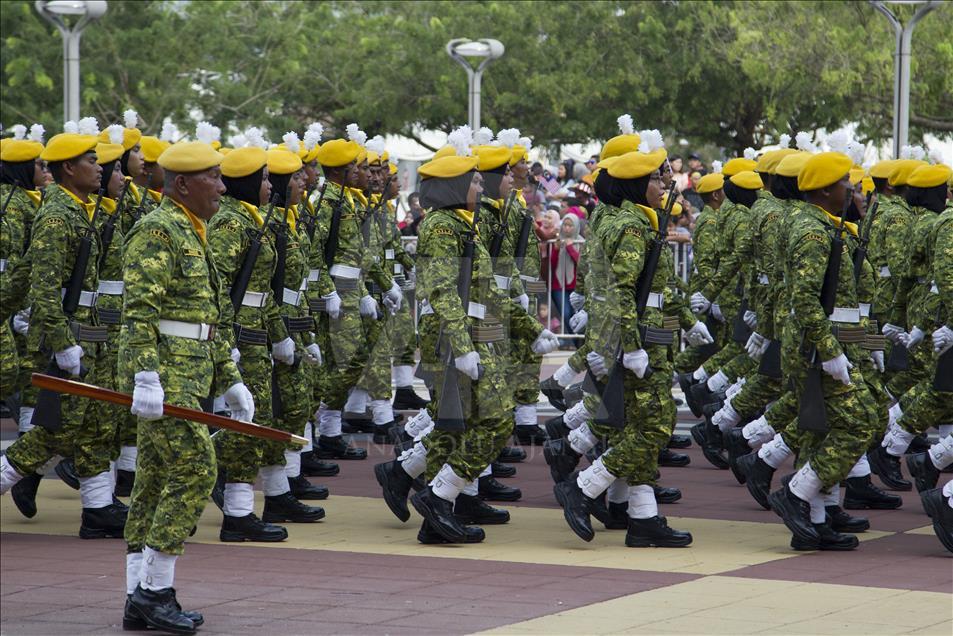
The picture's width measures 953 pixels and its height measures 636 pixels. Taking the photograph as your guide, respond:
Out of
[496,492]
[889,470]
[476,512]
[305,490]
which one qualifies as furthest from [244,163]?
[889,470]

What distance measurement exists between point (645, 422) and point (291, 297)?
2.42 meters

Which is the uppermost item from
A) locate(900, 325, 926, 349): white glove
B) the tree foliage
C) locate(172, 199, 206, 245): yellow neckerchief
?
locate(172, 199, 206, 245): yellow neckerchief

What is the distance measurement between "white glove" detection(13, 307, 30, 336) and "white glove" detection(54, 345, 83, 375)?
2040mm

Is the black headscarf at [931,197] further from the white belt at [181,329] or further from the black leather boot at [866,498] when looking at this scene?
the white belt at [181,329]

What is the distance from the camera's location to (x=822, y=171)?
923 cm

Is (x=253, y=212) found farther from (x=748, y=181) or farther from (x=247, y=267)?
(x=748, y=181)

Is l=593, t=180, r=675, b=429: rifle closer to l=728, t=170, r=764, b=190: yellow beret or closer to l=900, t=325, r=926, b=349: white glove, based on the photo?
l=900, t=325, r=926, b=349: white glove

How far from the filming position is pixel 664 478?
12.2 metres

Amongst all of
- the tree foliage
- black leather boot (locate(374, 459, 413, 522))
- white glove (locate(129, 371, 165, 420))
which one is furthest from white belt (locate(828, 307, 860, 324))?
the tree foliage

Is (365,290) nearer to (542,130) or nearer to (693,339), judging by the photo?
(693,339)

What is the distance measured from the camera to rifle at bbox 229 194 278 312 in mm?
9352

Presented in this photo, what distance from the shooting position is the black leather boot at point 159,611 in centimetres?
725

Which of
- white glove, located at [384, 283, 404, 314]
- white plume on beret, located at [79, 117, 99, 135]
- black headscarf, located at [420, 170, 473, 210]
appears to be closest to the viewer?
black headscarf, located at [420, 170, 473, 210]

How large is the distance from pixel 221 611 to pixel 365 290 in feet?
17.7
